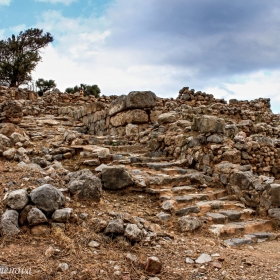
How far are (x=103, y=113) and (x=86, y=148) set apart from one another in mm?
3901

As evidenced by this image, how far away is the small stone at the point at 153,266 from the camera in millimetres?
3062

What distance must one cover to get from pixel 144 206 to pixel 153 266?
192 centimetres

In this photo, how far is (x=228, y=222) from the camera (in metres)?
4.79

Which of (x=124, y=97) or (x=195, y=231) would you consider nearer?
(x=195, y=231)

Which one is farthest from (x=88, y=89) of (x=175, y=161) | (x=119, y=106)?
(x=175, y=161)

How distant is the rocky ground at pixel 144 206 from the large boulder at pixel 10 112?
30mm

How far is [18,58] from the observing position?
71.8 ft

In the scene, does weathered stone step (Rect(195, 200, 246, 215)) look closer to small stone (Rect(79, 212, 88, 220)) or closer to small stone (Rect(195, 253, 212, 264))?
small stone (Rect(195, 253, 212, 264))

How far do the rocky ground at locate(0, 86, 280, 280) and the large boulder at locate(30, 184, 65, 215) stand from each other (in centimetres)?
1

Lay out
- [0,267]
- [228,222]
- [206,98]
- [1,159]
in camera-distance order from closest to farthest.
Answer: [0,267], [228,222], [1,159], [206,98]

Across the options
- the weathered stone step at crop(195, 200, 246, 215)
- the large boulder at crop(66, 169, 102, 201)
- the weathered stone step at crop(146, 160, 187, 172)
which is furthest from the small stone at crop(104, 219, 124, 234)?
the weathered stone step at crop(146, 160, 187, 172)

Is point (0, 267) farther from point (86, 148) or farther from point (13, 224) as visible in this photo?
point (86, 148)

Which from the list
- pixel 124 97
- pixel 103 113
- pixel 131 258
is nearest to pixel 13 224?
pixel 131 258

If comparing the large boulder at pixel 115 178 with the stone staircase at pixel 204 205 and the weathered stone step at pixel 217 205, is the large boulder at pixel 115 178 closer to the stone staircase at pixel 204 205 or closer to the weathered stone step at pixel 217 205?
the stone staircase at pixel 204 205
